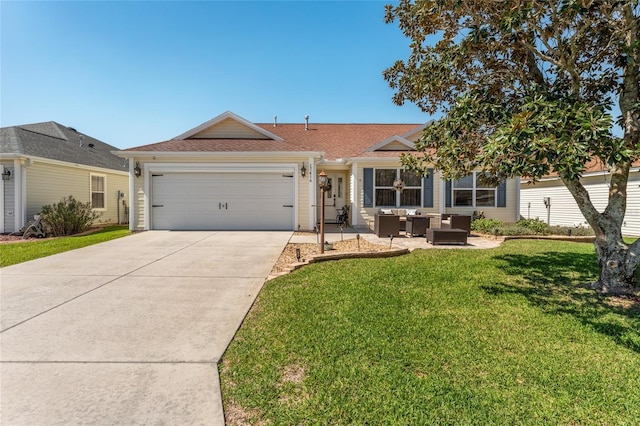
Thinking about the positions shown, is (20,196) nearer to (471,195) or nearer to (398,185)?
(398,185)

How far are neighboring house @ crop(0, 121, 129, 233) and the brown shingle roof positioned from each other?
4.25 meters

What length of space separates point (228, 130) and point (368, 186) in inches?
258

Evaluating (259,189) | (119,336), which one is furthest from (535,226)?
(119,336)

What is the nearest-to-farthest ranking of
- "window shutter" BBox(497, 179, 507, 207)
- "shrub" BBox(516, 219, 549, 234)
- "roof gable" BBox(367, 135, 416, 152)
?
1. "shrub" BBox(516, 219, 549, 234)
2. "window shutter" BBox(497, 179, 507, 207)
3. "roof gable" BBox(367, 135, 416, 152)

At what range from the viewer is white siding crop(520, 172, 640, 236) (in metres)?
11.9

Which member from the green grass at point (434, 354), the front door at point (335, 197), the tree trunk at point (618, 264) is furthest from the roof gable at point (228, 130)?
the tree trunk at point (618, 264)

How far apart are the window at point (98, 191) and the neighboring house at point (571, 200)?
19.3m

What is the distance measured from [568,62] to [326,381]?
5513mm

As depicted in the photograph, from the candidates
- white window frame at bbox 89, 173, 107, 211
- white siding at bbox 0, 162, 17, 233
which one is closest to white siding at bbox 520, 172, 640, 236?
white window frame at bbox 89, 173, 107, 211

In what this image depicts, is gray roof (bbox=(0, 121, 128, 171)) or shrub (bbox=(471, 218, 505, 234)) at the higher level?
gray roof (bbox=(0, 121, 128, 171))

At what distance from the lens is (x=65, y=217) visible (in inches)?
450

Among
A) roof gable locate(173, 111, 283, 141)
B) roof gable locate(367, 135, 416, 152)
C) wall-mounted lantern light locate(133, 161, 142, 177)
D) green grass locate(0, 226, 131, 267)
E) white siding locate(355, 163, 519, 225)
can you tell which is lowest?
green grass locate(0, 226, 131, 267)

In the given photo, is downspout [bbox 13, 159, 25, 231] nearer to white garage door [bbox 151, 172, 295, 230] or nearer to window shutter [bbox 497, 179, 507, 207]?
white garage door [bbox 151, 172, 295, 230]

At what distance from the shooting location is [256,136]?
13.4 metres
